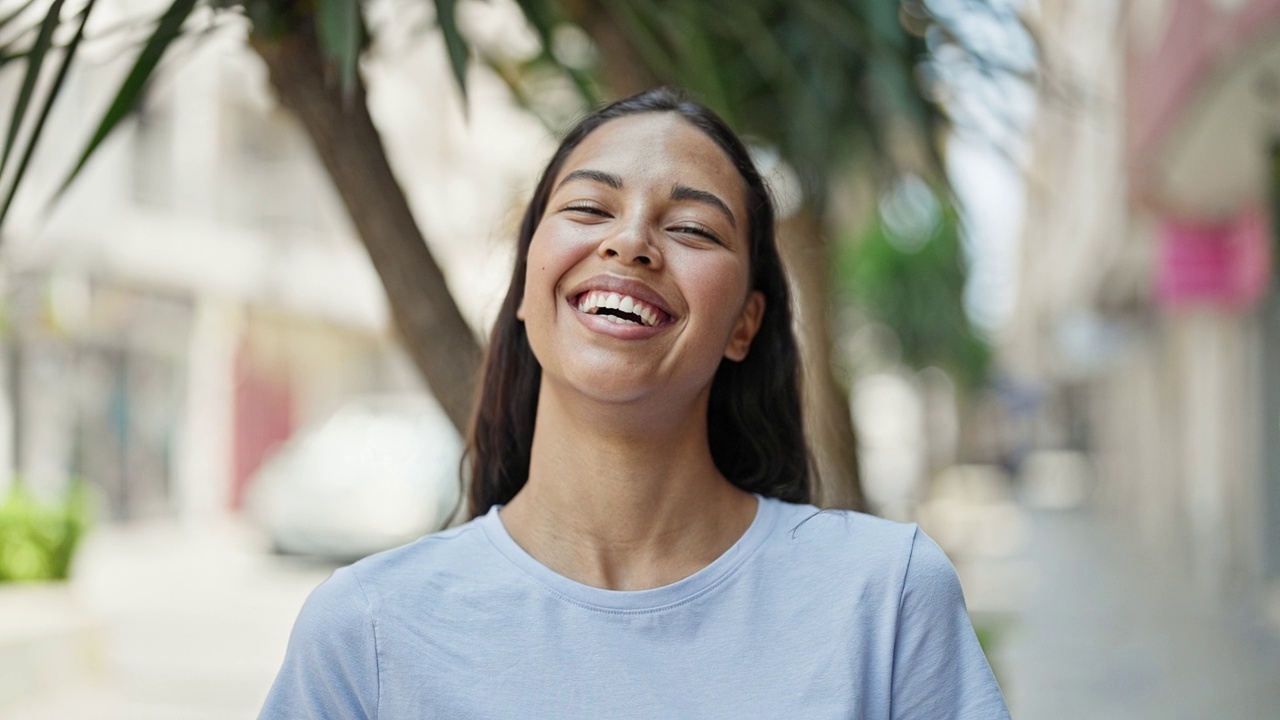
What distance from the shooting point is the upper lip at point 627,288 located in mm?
1688

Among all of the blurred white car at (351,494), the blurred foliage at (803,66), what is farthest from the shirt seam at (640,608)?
the blurred white car at (351,494)

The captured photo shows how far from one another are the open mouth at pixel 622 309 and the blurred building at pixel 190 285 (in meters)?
10.2

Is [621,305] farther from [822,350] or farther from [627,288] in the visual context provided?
[822,350]

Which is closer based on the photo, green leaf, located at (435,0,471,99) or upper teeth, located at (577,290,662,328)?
upper teeth, located at (577,290,662,328)

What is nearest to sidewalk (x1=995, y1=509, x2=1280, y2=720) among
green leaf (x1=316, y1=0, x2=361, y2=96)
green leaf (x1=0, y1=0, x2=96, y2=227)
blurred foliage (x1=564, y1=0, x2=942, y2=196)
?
blurred foliage (x1=564, y1=0, x2=942, y2=196)

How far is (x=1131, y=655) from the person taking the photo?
951 centimetres

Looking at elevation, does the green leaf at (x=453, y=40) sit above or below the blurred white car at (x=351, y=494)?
above

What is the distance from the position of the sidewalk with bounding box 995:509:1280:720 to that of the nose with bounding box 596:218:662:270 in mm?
4300

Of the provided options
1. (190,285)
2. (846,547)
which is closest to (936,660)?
(846,547)

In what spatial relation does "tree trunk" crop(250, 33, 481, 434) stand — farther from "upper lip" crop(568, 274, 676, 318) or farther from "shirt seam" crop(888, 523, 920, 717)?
"shirt seam" crop(888, 523, 920, 717)

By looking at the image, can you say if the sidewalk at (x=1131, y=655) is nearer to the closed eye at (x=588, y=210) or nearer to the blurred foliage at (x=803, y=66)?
the blurred foliage at (x=803, y=66)

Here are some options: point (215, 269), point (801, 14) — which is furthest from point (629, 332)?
point (215, 269)

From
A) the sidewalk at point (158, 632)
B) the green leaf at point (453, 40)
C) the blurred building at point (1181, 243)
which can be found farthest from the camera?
the blurred building at point (1181, 243)

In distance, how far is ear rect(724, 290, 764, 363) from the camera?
193cm
